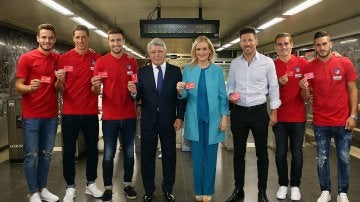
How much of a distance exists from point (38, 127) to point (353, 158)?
505cm

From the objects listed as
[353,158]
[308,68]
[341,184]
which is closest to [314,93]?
[308,68]

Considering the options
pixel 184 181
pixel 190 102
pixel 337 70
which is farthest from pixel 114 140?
pixel 337 70

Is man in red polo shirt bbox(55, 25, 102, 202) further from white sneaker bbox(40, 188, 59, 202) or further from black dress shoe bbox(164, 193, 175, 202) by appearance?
black dress shoe bbox(164, 193, 175, 202)

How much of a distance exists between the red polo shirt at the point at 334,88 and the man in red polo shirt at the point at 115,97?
1994mm

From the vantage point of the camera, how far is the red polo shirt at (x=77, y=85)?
3.73 m

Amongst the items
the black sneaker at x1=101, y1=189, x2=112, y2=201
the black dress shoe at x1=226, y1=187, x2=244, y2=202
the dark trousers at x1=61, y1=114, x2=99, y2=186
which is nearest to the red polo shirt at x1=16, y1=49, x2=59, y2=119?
the dark trousers at x1=61, y1=114, x2=99, y2=186

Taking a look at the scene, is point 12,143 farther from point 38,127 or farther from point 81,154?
point 38,127

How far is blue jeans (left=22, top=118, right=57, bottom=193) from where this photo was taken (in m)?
3.63

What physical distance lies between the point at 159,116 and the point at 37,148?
4.40ft

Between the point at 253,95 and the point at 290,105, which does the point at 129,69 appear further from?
the point at 290,105

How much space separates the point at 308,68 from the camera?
3740 millimetres

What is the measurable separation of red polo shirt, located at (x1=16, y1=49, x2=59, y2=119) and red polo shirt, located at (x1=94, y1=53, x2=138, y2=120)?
54 centimetres

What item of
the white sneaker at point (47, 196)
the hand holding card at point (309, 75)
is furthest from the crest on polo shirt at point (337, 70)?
the white sneaker at point (47, 196)

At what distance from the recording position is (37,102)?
3633 mm
